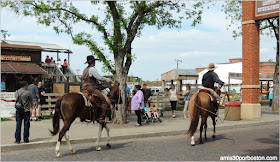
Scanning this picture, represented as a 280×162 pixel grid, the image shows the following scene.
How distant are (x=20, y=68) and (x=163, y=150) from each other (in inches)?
726

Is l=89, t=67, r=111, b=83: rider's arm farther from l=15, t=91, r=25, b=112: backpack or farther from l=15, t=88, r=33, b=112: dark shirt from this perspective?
l=15, t=91, r=25, b=112: backpack

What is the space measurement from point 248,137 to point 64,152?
253 inches

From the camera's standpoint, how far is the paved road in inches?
330

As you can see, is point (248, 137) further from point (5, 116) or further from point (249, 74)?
point (5, 116)

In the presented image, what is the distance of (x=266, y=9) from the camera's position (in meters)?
17.4

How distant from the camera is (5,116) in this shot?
17906 mm

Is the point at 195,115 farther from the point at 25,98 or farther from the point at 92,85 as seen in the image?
the point at 25,98

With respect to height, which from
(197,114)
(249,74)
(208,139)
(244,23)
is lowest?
(208,139)

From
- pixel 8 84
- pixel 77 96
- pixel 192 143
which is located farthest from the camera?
pixel 8 84

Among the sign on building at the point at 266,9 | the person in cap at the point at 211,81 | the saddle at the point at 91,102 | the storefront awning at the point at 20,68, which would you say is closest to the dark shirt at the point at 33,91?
the saddle at the point at 91,102

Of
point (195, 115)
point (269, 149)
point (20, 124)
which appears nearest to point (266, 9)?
point (195, 115)

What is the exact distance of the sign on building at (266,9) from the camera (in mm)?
16953

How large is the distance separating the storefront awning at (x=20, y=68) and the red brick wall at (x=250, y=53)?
15.1m

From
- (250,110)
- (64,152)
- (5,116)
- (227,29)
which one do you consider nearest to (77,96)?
(64,152)
